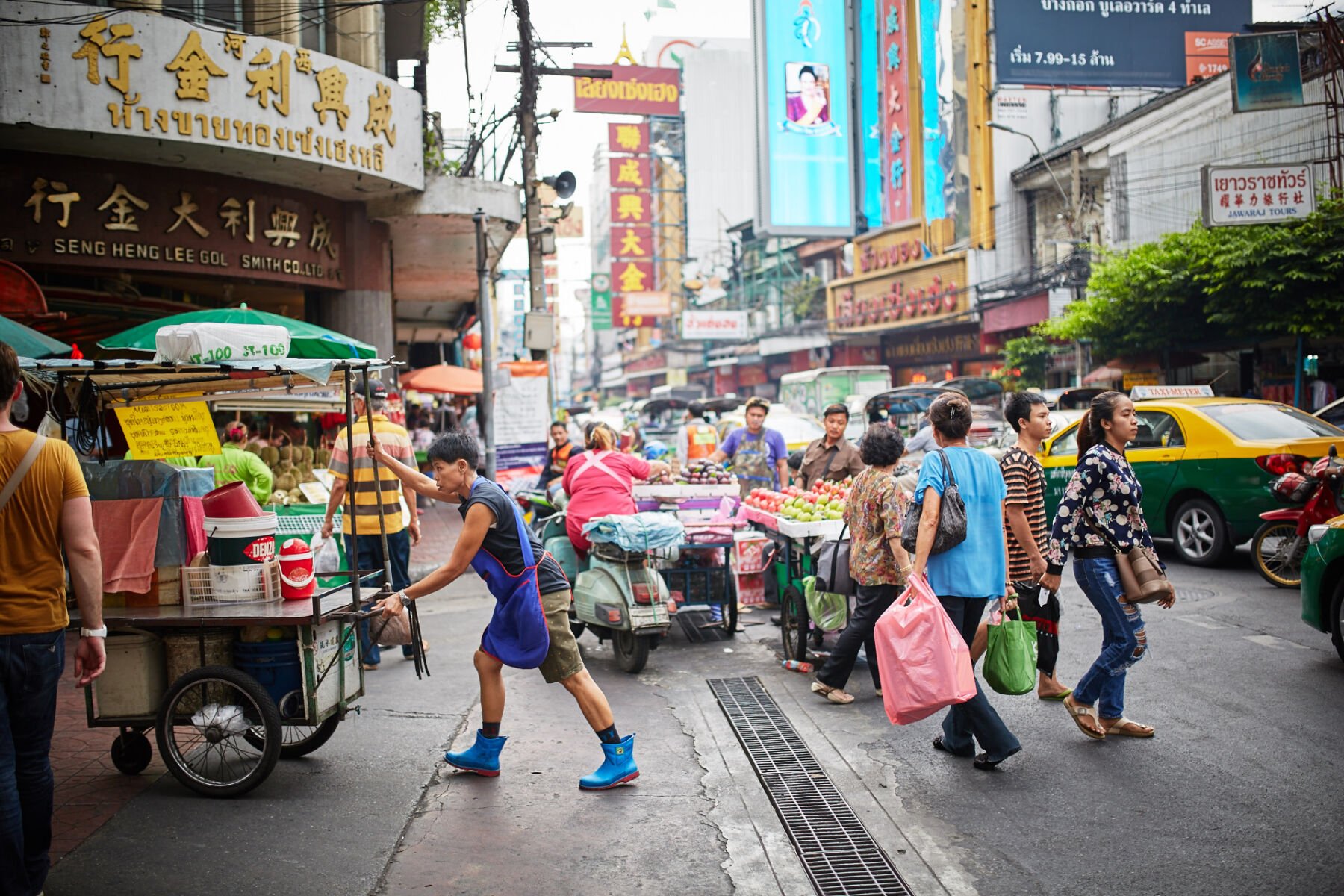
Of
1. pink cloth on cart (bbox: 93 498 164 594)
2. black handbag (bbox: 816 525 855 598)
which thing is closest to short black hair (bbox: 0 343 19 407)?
pink cloth on cart (bbox: 93 498 164 594)

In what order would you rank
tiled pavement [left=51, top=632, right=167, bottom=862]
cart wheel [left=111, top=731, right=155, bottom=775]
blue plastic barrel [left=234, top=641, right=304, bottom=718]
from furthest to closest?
cart wheel [left=111, top=731, right=155, bottom=775]
blue plastic barrel [left=234, top=641, right=304, bottom=718]
tiled pavement [left=51, top=632, right=167, bottom=862]

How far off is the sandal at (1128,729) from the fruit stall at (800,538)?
2101 millimetres

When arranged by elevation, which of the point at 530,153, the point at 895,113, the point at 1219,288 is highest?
the point at 895,113

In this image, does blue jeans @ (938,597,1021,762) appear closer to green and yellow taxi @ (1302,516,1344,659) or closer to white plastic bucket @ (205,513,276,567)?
green and yellow taxi @ (1302,516,1344,659)

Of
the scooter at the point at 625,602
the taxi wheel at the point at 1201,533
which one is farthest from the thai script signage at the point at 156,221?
the taxi wheel at the point at 1201,533

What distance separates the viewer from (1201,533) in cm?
1079

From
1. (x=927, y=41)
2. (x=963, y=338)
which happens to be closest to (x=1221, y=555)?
(x=963, y=338)

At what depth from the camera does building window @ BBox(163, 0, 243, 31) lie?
515 inches

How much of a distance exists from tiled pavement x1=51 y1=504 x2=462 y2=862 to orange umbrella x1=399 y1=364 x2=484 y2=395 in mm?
13313

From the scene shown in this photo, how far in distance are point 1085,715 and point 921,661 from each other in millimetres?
1259

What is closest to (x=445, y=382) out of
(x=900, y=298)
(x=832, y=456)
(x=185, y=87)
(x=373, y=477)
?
(x=185, y=87)

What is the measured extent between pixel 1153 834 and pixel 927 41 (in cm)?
4052

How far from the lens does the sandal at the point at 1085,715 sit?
5.66 metres

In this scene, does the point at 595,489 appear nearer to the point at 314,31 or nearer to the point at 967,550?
the point at 967,550
